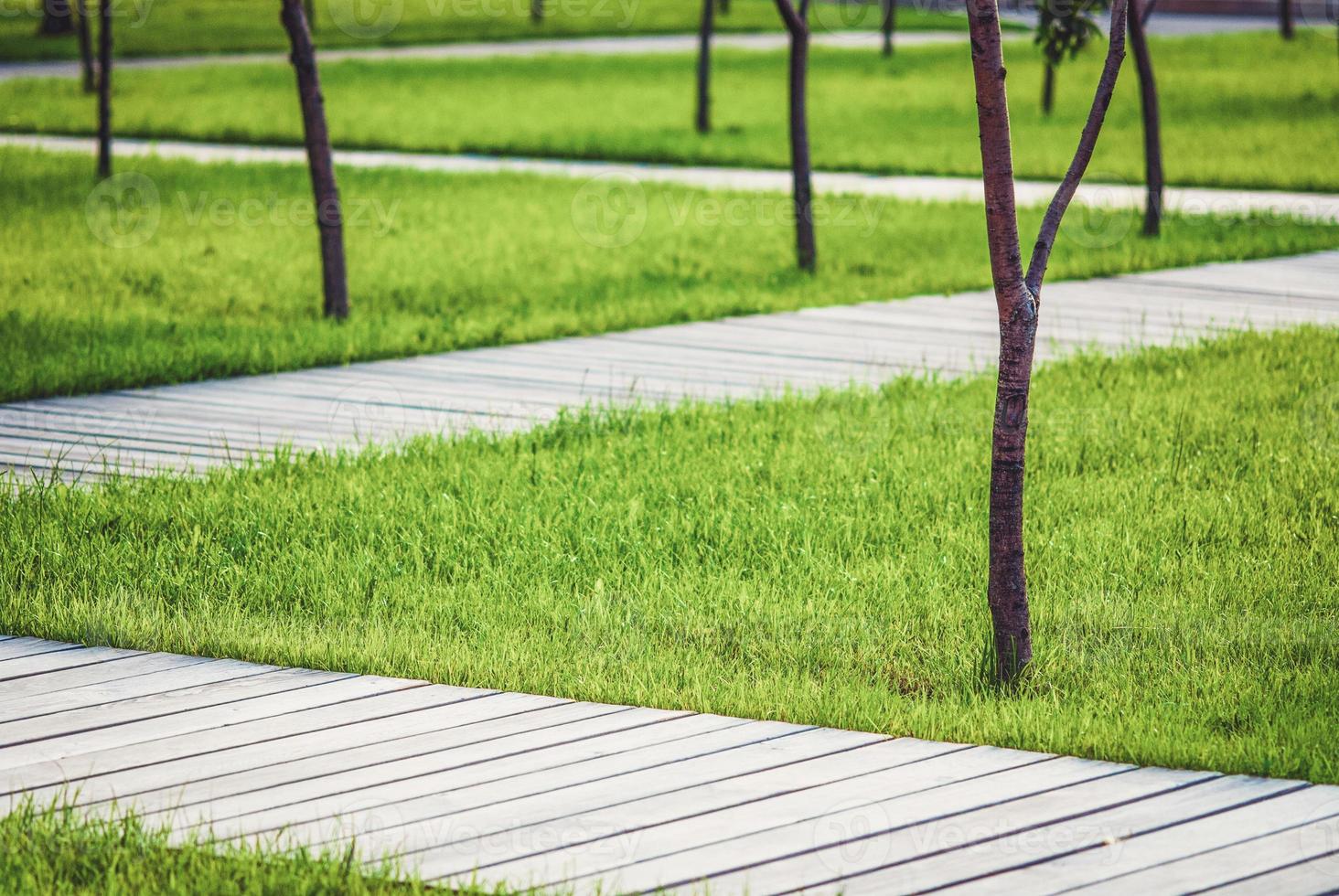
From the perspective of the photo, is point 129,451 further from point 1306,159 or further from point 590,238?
point 1306,159

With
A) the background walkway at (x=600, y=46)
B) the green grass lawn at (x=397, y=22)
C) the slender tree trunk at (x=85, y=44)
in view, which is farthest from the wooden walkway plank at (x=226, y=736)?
the green grass lawn at (x=397, y=22)

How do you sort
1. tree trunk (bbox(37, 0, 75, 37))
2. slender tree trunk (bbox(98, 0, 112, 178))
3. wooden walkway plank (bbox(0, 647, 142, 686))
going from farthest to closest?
tree trunk (bbox(37, 0, 75, 37)) < slender tree trunk (bbox(98, 0, 112, 178)) < wooden walkway plank (bbox(0, 647, 142, 686))

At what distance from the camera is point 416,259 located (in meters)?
11.9

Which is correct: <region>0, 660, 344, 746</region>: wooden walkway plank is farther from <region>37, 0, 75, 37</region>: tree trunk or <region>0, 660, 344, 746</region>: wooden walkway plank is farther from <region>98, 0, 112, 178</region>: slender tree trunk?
<region>37, 0, 75, 37</region>: tree trunk

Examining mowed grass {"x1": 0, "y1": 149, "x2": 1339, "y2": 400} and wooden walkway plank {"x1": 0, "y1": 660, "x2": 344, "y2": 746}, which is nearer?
wooden walkway plank {"x1": 0, "y1": 660, "x2": 344, "y2": 746}

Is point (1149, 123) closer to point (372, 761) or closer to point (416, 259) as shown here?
point (416, 259)

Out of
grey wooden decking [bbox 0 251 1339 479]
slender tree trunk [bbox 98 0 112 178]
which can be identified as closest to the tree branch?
grey wooden decking [bbox 0 251 1339 479]

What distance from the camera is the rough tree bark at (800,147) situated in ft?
36.8

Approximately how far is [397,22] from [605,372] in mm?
36574

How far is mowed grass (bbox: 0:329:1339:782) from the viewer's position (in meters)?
4.12

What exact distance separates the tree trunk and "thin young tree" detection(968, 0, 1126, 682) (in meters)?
37.2

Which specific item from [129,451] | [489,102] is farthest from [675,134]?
[129,451]

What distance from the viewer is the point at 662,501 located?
234 inches

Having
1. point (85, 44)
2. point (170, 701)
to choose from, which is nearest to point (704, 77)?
point (85, 44)
